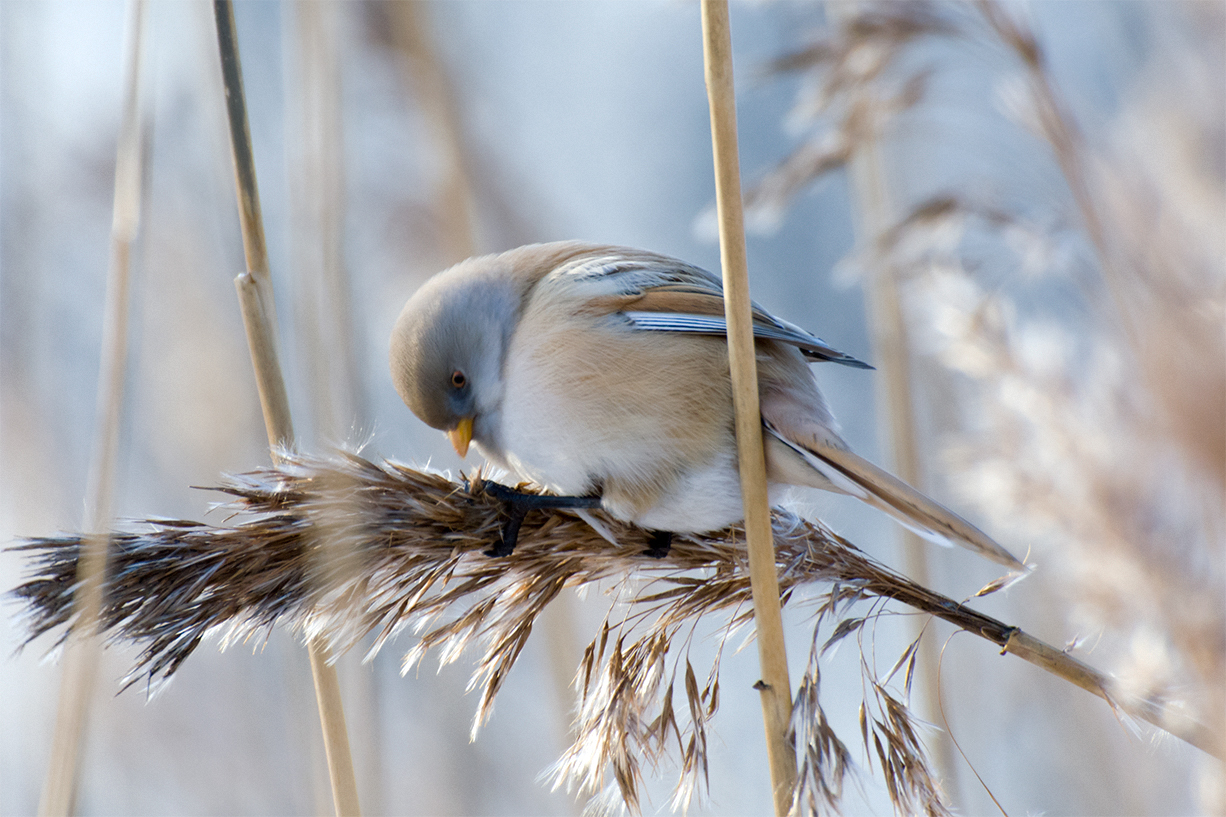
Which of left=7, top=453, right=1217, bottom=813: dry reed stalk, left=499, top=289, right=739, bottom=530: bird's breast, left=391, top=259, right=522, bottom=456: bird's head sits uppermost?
left=391, top=259, right=522, bottom=456: bird's head

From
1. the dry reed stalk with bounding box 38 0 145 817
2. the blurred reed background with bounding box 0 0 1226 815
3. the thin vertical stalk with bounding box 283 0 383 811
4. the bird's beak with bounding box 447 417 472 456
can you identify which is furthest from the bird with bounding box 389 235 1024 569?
the dry reed stalk with bounding box 38 0 145 817

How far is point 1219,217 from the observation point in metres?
1.09

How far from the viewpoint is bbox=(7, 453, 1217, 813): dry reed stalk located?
108cm

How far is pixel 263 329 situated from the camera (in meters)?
1.23

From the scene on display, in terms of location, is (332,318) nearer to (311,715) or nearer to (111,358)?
(111,358)

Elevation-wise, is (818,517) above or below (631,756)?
above

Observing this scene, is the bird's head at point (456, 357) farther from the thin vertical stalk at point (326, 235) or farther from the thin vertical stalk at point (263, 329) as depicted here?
the thin vertical stalk at point (263, 329)

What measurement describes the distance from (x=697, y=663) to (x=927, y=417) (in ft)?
3.54

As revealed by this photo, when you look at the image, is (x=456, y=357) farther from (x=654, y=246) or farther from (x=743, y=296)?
(x=654, y=246)

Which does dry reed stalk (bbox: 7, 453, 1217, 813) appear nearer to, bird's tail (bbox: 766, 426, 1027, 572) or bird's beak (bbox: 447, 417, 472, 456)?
bird's tail (bbox: 766, 426, 1027, 572)

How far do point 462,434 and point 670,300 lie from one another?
426 mm

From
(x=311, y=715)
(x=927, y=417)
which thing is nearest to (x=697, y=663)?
(x=927, y=417)

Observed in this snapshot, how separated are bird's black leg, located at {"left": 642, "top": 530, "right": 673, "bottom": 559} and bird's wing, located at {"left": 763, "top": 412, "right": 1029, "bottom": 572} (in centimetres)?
19

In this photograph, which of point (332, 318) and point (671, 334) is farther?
point (671, 334)
